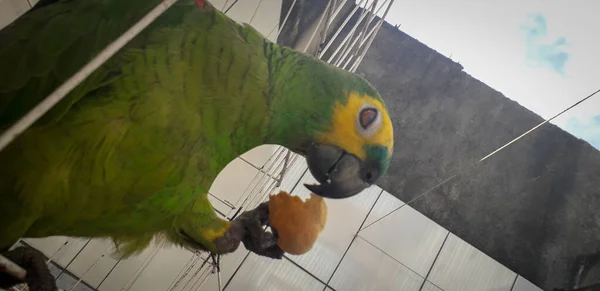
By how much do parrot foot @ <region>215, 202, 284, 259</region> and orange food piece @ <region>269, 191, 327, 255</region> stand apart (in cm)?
2

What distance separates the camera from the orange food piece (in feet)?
2.46

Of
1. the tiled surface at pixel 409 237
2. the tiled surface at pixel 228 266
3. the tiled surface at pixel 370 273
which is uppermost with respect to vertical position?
the tiled surface at pixel 409 237

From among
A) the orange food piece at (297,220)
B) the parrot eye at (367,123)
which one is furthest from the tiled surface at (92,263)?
the parrot eye at (367,123)

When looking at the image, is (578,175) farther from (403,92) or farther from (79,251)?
(79,251)

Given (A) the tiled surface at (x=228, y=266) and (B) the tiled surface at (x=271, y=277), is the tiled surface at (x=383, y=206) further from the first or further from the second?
(A) the tiled surface at (x=228, y=266)

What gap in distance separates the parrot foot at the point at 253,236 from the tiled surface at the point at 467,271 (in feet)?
3.32

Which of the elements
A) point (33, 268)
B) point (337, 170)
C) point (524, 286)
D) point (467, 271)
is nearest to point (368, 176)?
point (337, 170)

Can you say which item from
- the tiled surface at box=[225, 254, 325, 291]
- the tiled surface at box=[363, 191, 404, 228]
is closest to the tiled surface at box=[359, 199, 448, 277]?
the tiled surface at box=[363, 191, 404, 228]

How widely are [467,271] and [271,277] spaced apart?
782 millimetres

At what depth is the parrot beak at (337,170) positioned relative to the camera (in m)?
0.68

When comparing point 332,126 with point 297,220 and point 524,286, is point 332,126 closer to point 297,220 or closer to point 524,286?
point 297,220

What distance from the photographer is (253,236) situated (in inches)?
31.0

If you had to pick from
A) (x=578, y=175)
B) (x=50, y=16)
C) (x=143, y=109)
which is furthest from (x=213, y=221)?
(x=578, y=175)

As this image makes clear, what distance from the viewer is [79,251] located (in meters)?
1.33
